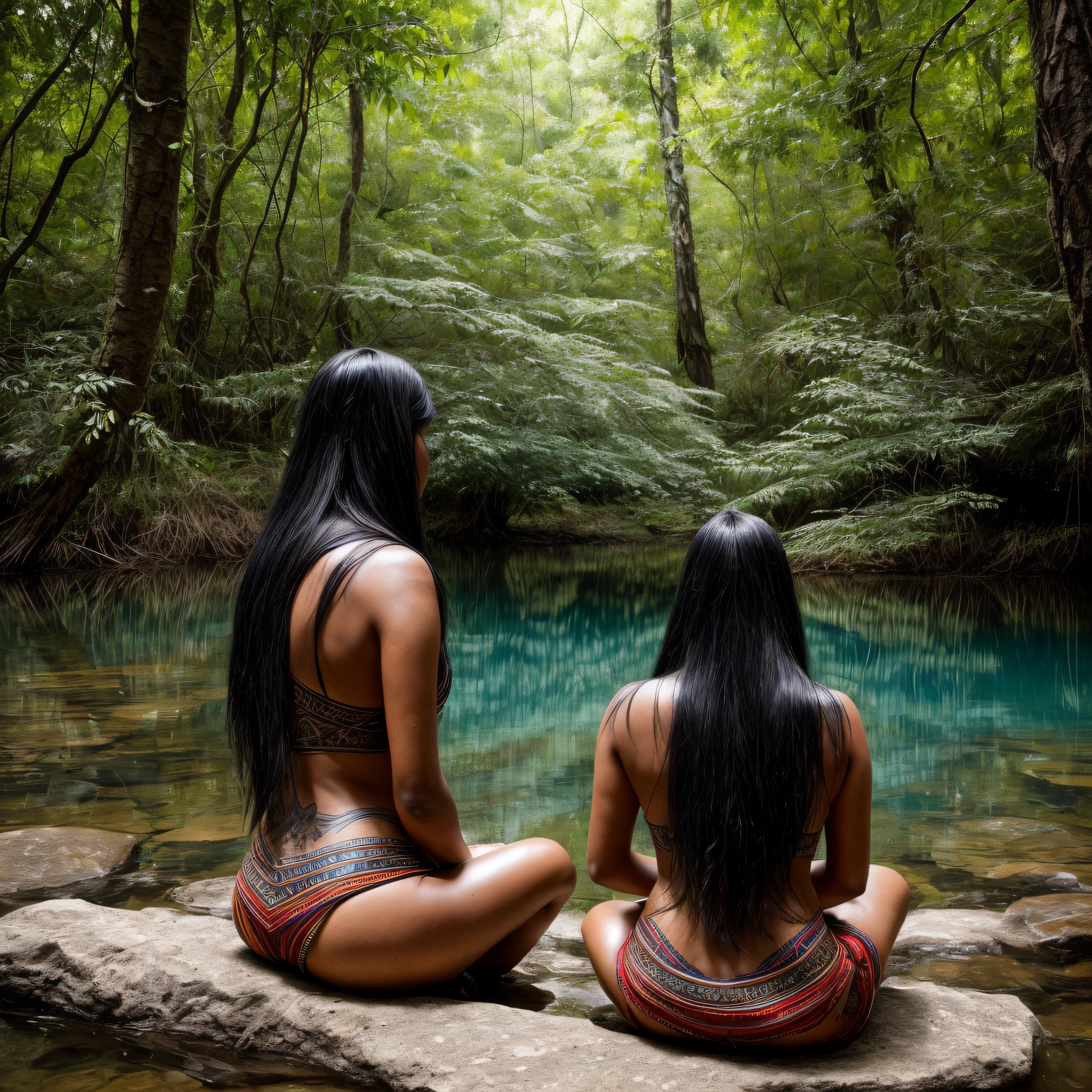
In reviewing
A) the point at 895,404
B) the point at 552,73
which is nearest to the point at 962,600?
the point at 895,404

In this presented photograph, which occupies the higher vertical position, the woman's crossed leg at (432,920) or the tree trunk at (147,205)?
the tree trunk at (147,205)

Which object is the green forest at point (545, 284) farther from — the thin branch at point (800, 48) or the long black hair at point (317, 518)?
the long black hair at point (317, 518)

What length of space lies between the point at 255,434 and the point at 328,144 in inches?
240

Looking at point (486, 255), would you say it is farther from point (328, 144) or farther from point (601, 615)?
point (601, 615)

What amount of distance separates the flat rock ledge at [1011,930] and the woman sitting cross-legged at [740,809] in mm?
654

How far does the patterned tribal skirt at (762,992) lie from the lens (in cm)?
150

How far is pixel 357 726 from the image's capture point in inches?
67.6

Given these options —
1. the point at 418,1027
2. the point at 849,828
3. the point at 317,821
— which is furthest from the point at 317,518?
the point at 849,828

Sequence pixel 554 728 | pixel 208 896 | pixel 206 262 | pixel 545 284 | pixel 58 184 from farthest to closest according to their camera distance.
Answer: pixel 545 284 < pixel 206 262 < pixel 58 184 < pixel 554 728 < pixel 208 896

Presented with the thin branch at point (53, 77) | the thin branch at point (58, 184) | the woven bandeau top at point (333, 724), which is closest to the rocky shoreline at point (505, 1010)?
the woven bandeau top at point (333, 724)

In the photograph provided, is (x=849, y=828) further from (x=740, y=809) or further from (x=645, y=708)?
(x=645, y=708)

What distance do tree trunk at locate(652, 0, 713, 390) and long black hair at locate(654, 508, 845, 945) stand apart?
14.3 metres

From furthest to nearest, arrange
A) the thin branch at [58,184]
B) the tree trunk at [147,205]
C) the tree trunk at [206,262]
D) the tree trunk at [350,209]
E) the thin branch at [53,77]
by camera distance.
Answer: the tree trunk at [350,209] < the tree trunk at [206,262] < the thin branch at [53,77] < the thin branch at [58,184] < the tree trunk at [147,205]

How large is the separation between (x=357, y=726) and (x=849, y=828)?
2.86ft
